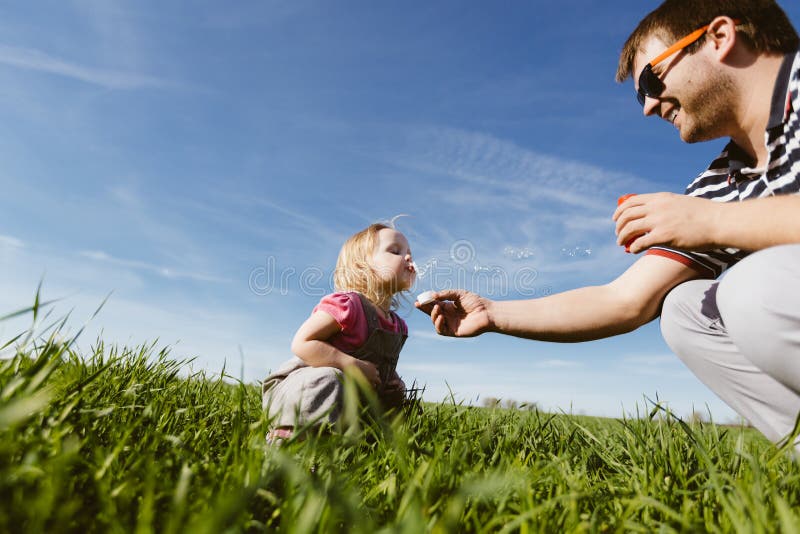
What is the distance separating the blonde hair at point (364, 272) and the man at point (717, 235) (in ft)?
2.47

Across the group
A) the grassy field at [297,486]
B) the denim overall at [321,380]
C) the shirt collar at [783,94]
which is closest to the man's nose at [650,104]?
the shirt collar at [783,94]

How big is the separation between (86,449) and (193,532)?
863mm

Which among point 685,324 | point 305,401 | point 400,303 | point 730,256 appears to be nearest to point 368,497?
point 305,401

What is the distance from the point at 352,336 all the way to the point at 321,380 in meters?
0.49

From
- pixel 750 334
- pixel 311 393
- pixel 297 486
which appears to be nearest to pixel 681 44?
pixel 750 334

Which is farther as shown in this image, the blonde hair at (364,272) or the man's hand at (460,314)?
the blonde hair at (364,272)

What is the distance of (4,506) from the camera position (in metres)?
0.88

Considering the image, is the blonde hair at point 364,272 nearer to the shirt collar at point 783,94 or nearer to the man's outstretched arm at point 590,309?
the man's outstretched arm at point 590,309

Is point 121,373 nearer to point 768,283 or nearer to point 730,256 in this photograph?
point 768,283

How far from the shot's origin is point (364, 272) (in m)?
3.43

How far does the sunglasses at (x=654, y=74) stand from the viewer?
2.54 meters

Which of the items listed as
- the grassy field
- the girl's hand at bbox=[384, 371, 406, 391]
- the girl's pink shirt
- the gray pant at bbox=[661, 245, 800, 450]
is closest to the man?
the gray pant at bbox=[661, 245, 800, 450]

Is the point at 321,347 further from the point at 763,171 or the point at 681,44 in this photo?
the point at 681,44

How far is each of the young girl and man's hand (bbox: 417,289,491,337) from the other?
51 cm
